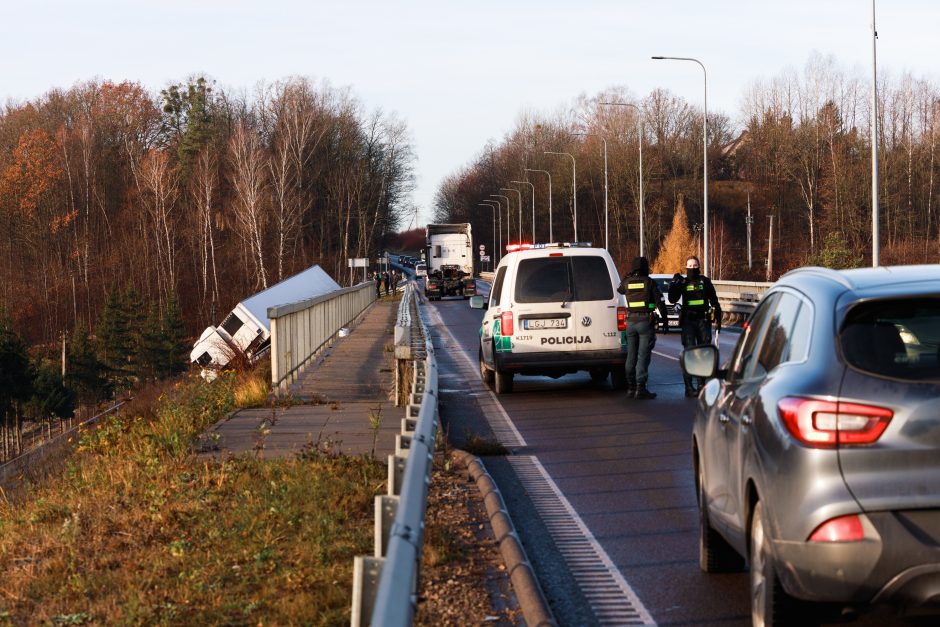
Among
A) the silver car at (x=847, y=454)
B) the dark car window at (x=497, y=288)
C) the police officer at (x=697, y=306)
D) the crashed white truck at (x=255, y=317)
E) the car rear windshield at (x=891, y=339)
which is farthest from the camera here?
the crashed white truck at (x=255, y=317)

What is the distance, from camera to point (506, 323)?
16.7m

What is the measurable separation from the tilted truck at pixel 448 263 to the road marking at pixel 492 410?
3893cm

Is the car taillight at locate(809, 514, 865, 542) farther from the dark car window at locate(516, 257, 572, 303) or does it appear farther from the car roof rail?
the dark car window at locate(516, 257, 572, 303)

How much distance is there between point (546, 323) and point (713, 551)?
10140mm

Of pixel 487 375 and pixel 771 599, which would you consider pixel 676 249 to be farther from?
pixel 771 599

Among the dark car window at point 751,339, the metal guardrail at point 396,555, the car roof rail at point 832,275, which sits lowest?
the metal guardrail at point 396,555

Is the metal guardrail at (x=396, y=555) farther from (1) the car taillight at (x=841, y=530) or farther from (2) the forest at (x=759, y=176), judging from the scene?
(2) the forest at (x=759, y=176)

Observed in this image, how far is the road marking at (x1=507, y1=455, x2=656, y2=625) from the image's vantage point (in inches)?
235

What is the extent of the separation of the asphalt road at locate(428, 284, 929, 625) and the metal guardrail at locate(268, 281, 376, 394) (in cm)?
224

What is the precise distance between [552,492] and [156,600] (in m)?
4.05

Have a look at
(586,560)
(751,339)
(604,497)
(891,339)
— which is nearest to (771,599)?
(891,339)

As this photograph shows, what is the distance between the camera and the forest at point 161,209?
76500mm

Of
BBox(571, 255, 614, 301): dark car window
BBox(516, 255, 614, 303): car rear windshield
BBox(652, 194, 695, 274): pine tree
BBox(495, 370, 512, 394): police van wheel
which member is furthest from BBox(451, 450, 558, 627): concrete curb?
BBox(652, 194, 695, 274): pine tree

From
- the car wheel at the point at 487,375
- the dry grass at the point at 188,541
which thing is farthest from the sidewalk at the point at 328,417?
the car wheel at the point at 487,375
